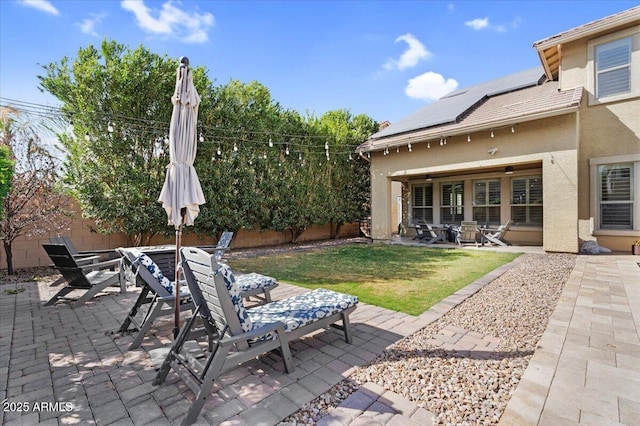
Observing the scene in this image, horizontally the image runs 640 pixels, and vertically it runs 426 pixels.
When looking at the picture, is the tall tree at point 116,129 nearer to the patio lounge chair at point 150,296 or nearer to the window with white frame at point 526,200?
the patio lounge chair at point 150,296

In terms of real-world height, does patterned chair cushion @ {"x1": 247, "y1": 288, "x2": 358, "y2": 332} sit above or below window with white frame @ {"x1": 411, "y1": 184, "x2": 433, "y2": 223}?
below

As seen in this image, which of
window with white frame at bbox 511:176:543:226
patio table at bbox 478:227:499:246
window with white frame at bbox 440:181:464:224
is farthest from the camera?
window with white frame at bbox 440:181:464:224

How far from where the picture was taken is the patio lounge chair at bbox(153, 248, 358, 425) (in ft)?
7.60

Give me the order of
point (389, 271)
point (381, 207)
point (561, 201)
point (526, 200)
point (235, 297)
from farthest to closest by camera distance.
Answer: point (381, 207), point (526, 200), point (561, 201), point (389, 271), point (235, 297)

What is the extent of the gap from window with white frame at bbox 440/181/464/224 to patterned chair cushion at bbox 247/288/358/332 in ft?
39.2

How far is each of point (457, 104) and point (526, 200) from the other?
537cm

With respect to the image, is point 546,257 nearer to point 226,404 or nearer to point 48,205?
point 226,404

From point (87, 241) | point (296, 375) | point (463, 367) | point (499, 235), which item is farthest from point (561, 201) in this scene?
point (87, 241)

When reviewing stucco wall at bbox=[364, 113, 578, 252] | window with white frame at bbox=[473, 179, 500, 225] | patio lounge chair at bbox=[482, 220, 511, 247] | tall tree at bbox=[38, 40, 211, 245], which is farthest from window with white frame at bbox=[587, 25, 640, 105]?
tall tree at bbox=[38, 40, 211, 245]

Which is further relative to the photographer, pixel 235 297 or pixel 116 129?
pixel 116 129

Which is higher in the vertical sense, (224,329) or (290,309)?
(224,329)

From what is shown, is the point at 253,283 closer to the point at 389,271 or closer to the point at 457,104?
the point at 389,271

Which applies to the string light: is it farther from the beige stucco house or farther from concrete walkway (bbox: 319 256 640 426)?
concrete walkway (bbox: 319 256 640 426)

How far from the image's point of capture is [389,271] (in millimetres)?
7367
